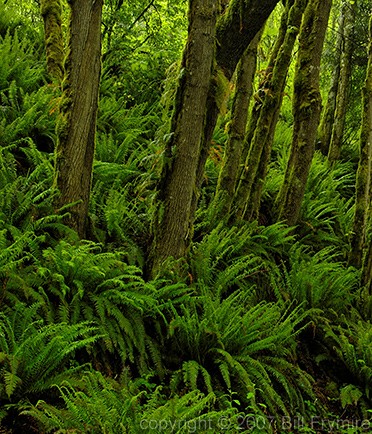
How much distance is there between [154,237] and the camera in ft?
15.2

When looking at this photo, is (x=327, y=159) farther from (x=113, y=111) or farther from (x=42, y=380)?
(x=42, y=380)

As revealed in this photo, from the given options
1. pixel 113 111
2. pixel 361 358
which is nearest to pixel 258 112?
pixel 113 111

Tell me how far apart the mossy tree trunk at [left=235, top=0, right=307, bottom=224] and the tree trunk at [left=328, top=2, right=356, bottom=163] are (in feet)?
11.2

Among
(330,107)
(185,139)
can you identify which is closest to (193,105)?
(185,139)

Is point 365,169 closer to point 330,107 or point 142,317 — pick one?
point 142,317

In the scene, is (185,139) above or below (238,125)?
below

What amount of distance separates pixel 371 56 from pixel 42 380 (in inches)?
237

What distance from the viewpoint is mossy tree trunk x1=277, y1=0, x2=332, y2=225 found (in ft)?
22.5

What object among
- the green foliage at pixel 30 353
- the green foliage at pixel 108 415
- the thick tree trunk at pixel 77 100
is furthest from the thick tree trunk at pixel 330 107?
the green foliage at pixel 108 415

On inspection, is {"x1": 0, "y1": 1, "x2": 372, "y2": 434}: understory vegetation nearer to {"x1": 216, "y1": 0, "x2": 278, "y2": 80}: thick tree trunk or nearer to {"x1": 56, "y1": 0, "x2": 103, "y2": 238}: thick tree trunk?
{"x1": 56, "y1": 0, "x2": 103, "y2": 238}: thick tree trunk

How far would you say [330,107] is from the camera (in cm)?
1074

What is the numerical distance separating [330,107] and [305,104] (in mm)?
4210

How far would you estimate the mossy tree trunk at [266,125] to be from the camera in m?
6.58

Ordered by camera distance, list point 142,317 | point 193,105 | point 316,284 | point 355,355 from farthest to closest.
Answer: point 316,284 < point 355,355 < point 193,105 < point 142,317
